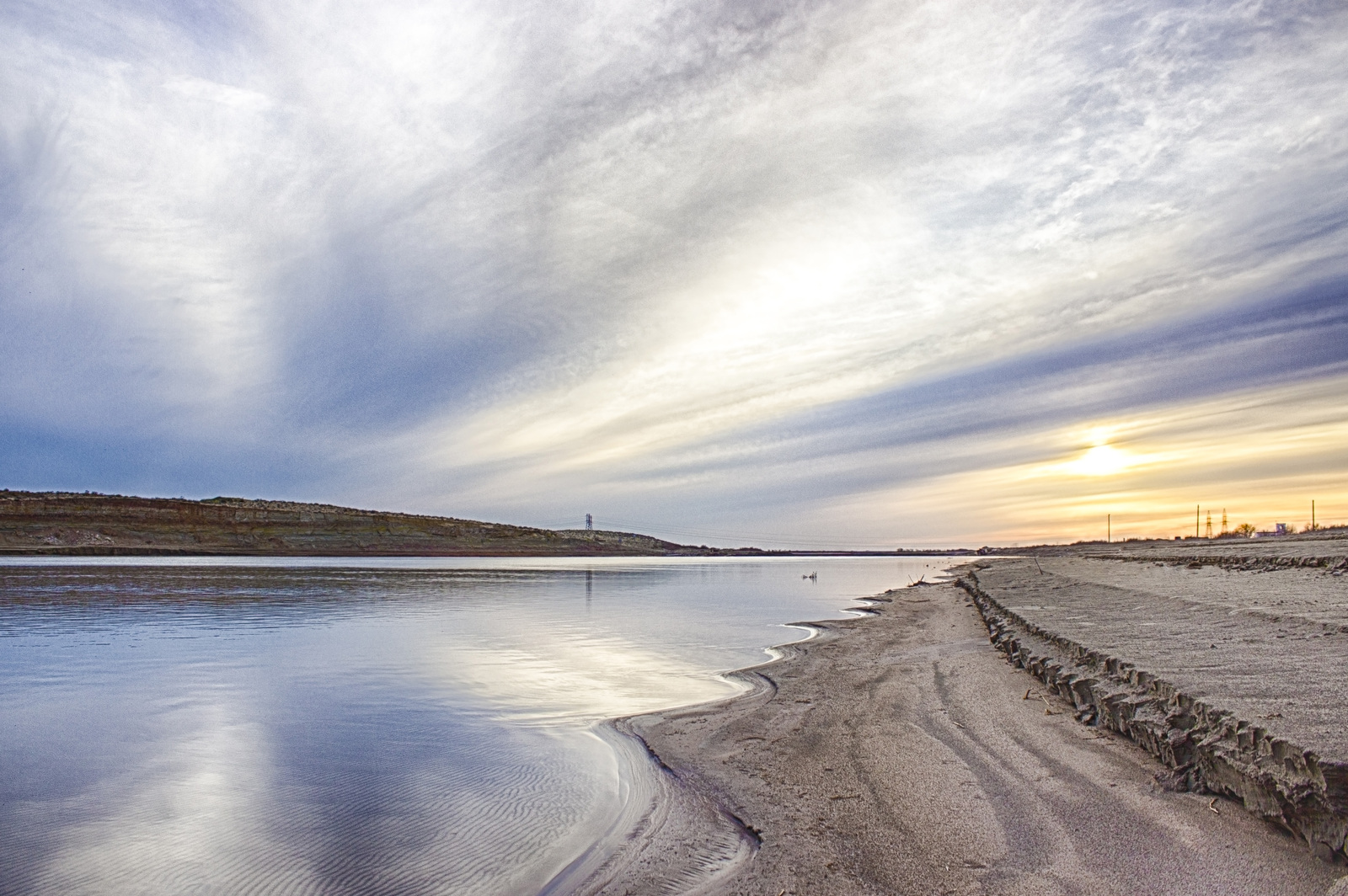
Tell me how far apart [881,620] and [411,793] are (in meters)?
16.2

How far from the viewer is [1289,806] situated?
12.5 feet

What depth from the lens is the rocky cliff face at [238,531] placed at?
8694cm

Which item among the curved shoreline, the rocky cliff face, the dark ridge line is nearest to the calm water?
the curved shoreline

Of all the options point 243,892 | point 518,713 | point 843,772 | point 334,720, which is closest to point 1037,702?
point 843,772

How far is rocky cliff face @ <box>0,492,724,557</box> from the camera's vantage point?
86.9 metres

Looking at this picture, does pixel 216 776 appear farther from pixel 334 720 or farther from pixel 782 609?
pixel 782 609

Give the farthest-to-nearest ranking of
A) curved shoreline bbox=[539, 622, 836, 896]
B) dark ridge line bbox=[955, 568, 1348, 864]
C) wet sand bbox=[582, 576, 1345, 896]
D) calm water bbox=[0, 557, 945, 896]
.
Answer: calm water bbox=[0, 557, 945, 896]
curved shoreline bbox=[539, 622, 836, 896]
wet sand bbox=[582, 576, 1345, 896]
dark ridge line bbox=[955, 568, 1348, 864]

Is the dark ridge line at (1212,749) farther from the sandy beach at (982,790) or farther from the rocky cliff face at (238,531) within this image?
the rocky cliff face at (238,531)

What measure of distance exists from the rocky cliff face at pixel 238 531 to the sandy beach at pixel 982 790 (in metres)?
103

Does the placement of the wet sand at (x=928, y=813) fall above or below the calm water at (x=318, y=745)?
above

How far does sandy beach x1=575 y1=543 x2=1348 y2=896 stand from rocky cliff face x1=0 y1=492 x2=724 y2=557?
102779 mm

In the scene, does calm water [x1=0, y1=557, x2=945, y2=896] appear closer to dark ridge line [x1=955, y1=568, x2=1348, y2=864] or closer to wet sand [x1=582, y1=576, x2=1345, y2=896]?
wet sand [x1=582, y1=576, x2=1345, y2=896]

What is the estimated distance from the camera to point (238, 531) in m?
104

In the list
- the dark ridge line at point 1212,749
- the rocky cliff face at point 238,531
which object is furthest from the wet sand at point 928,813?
the rocky cliff face at point 238,531
